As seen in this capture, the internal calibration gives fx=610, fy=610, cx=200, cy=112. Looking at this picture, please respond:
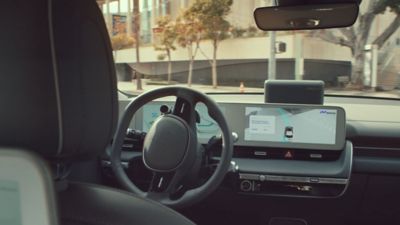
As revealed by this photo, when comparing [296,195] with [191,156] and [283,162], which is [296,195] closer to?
[283,162]

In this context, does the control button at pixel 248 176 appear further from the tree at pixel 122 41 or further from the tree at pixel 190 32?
the tree at pixel 190 32

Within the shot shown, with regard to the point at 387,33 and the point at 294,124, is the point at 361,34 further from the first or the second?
the point at 294,124

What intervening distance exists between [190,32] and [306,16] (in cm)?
280

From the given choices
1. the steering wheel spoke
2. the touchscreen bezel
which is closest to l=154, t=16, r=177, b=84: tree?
the touchscreen bezel

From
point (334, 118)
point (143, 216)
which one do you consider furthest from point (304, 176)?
point (143, 216)

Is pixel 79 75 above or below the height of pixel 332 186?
above

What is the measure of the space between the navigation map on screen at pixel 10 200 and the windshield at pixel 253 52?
9.01ft

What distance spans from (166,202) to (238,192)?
1.13 meters

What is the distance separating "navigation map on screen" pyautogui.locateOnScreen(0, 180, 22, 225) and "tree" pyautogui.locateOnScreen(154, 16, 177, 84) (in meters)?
3.91

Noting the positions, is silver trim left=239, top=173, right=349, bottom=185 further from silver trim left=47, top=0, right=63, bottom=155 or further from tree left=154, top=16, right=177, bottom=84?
silver trim left=47, top=0, right=63, bottom=155

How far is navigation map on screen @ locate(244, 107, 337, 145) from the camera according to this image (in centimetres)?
370

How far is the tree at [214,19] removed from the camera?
15.8 ft

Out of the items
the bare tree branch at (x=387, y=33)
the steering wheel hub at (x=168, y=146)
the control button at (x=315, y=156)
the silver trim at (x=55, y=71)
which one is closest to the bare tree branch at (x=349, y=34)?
the bare tree branch at (x=387, y=33)

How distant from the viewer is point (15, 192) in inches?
42.6
